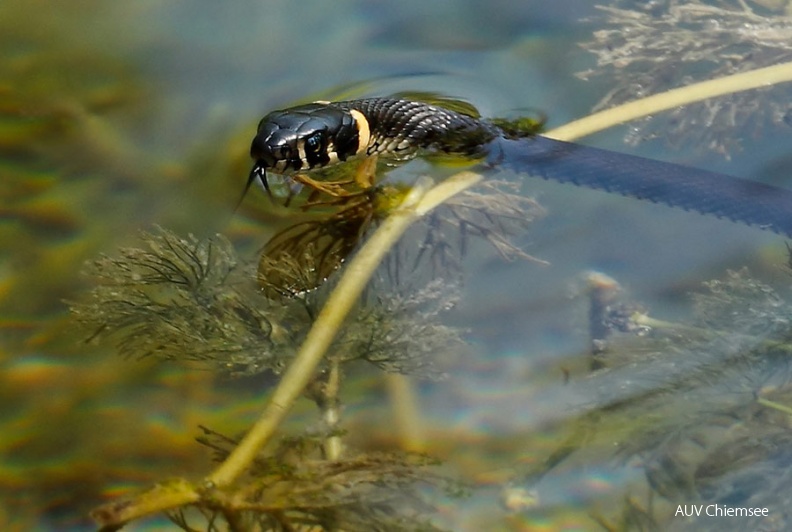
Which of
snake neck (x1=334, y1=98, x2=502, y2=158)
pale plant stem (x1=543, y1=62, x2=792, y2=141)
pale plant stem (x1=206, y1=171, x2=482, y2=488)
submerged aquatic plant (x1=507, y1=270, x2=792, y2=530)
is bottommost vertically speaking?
submerged aquatic plant (x1=507, y1=270, x2=792, y2=530)

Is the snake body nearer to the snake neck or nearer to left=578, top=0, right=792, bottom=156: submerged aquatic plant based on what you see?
the snake neck

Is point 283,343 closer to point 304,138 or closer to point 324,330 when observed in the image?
point 324,330

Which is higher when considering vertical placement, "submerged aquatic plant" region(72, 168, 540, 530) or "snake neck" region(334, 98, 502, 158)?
"snake neck" region(334, 98, 502, 158)

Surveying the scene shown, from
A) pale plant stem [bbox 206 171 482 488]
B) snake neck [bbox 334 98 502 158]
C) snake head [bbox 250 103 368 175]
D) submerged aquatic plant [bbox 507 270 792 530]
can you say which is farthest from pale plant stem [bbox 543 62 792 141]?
snake head [bbox 250 103 368 175]

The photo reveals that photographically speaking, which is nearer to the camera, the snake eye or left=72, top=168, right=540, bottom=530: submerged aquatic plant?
left=72, top=168, right=540, bottom=530: submerged aquatic plant

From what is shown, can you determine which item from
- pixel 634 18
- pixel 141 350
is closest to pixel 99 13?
pixel 141 350

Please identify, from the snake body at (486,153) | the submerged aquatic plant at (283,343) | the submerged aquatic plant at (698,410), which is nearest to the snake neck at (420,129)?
the snake body at (486,153)

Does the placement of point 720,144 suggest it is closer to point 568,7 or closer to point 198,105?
Answer: point 568,7
